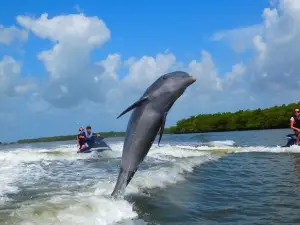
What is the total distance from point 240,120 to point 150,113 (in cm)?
7071

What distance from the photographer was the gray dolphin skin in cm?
537

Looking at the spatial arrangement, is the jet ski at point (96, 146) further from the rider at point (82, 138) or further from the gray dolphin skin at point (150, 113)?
→ the gray dolphin skin at point (150, 113)

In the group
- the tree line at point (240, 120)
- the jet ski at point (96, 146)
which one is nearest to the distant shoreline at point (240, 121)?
the tree line at point (240, 120)

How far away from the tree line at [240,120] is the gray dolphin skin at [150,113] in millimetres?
62137

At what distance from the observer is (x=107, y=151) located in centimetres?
2259

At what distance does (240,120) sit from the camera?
243 feet

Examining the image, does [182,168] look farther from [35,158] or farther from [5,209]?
[35,158]

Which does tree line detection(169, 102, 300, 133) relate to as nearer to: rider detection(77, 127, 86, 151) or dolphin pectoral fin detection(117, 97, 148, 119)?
rider detection(77, 127, 86, 151)

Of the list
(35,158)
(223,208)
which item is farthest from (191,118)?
(223,208)

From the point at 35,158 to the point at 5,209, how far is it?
1764cm

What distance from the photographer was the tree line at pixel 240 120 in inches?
2601

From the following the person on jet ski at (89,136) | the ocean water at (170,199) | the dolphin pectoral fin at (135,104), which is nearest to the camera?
the dolphin pectoral fin at (135,104)

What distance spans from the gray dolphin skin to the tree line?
62137mm

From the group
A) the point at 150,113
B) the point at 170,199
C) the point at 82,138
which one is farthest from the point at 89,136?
the point at 150,113
